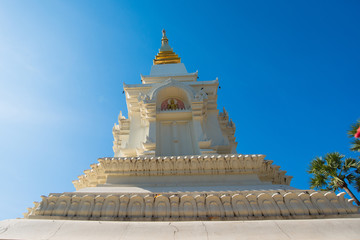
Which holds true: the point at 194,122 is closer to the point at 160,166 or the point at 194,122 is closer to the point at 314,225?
the point at 160,166

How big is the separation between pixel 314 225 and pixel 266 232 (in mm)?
1032

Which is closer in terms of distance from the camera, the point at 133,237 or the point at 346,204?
the point at 133,237

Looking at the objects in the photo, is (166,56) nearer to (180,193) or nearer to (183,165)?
(183,165)

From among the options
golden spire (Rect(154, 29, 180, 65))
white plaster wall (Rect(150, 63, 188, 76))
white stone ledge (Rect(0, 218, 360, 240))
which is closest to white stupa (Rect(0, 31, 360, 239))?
white stone ledge (Rect(0, 218, 360, 240))

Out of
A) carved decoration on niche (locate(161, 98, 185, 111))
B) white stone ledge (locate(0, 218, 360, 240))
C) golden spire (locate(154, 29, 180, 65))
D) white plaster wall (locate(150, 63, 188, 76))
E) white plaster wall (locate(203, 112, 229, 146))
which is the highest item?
golden spire (locate(154, 29, 180, 65))

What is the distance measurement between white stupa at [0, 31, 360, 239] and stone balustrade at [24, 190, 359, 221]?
0.07 ft

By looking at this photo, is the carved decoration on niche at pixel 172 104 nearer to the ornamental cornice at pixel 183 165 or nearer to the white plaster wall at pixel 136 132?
the white plaster wall at pixel 136 132

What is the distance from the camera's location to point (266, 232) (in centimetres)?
439

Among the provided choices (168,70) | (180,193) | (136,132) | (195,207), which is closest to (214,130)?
(136,132)

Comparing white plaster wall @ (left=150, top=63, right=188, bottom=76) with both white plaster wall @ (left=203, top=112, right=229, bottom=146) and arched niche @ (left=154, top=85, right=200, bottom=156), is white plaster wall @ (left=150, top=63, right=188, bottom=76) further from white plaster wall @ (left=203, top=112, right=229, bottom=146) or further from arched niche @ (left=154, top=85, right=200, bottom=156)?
white plaster wall @ (left=203, top=112, right=229, bottom=146)

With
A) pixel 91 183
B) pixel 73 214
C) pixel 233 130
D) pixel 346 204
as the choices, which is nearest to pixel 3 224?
pixel 73 214

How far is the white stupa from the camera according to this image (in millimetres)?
4523

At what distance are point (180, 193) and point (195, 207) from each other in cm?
72

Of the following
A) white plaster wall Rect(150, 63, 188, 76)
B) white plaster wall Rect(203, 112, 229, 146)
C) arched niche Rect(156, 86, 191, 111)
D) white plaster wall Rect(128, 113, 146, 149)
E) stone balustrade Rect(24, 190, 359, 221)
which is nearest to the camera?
stone balustrade Rect(24, 190, 359, 221)
